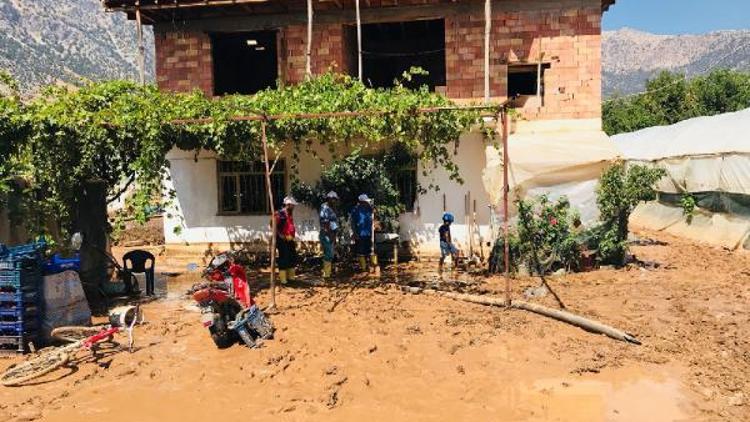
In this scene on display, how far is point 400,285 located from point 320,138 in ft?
10.7

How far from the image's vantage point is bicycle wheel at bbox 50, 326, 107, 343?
6.39 meters

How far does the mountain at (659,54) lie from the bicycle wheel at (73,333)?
10426cm

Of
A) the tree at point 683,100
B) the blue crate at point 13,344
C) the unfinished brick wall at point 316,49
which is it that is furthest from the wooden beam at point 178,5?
the tree at point 683,100

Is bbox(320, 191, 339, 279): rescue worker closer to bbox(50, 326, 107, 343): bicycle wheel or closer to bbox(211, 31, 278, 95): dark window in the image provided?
bbox(50, 326, 107, 343): bicycle wheel

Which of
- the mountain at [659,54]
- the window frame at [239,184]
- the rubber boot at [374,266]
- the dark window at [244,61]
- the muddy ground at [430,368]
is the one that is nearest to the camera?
the muddy ground at [430,368]

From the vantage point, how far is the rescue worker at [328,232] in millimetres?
10148

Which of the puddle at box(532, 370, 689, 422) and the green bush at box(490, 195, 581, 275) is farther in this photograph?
the green bush at box(490, 195, 581, 275)

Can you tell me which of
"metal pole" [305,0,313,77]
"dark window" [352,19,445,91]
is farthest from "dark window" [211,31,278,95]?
"dark window" [352,19,445,91]

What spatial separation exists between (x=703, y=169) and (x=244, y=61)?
40.8 feet

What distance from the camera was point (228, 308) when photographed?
21.5 feet

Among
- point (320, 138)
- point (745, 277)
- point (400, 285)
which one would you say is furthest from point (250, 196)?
point (745, 277)

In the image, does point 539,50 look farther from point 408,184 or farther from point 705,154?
point 705,154

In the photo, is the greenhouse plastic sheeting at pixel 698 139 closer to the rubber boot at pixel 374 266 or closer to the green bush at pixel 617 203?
the green bush at pixel 617 203

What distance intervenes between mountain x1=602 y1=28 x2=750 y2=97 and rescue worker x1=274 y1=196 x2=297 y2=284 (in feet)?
329
